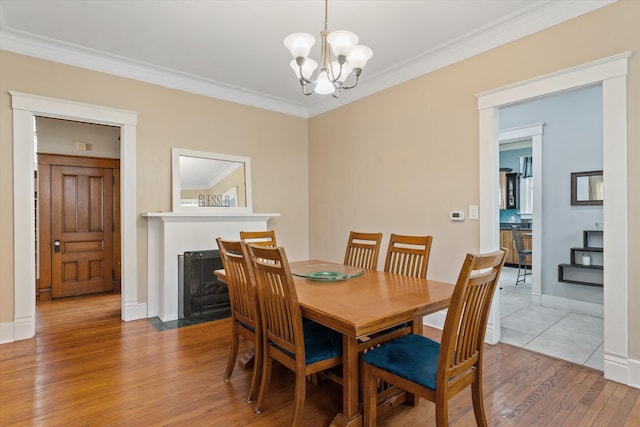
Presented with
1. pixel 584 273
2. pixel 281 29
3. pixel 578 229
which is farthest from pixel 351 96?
pixel 584 273

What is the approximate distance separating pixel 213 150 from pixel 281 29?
1.88 metres

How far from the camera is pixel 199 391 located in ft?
7.50

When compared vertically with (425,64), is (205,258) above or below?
below

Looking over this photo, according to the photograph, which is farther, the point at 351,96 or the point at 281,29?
the point at 351,96

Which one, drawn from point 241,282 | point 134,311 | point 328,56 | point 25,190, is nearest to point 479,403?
point 241,282

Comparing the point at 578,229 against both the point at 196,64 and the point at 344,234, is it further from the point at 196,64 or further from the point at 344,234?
the point at 196,64

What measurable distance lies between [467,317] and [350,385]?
2.33 feet

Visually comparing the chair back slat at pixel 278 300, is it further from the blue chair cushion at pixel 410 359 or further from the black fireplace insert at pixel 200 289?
the black fireplace insert at pixel 200 289

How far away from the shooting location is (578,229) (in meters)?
4.18

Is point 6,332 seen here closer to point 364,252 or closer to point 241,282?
point 241,282

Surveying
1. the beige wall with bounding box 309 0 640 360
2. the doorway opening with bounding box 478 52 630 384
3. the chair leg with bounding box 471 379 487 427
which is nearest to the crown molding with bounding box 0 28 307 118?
the beige wall with bounding box 309 0 640 360

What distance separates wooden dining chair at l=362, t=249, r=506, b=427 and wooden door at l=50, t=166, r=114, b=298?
4.85m

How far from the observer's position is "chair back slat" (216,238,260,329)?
2102 mm

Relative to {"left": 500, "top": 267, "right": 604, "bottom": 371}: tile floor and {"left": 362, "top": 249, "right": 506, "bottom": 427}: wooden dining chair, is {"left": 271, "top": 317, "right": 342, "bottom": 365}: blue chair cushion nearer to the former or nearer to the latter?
{"left": 362, "top": 249, "right": 506, "bottom": 427}: wooden dining chair
